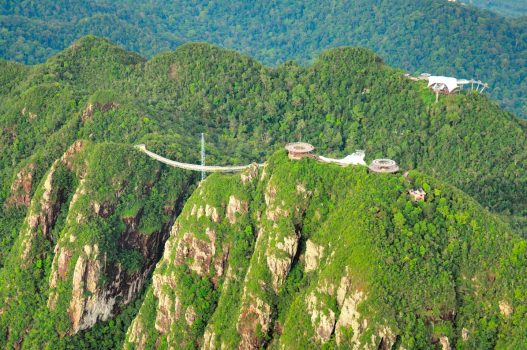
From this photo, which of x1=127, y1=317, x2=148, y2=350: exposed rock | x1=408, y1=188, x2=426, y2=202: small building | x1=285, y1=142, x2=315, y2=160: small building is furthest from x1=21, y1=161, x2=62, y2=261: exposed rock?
x1=408, y1=188, x2=426, y2=202: small building

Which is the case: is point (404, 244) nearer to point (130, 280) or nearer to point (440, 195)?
point (440, 195)

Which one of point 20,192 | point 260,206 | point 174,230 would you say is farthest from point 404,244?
point 20,192

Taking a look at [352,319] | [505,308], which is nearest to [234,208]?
[352,319]

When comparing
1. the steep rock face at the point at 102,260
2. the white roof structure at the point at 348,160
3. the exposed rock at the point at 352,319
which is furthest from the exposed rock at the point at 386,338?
the steep rock face at the point at 102,260

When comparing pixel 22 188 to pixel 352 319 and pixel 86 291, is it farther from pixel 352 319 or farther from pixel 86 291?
pixel 352 319

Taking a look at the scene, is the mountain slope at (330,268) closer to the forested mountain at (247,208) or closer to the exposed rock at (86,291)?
the forested mountain at (247,208)
